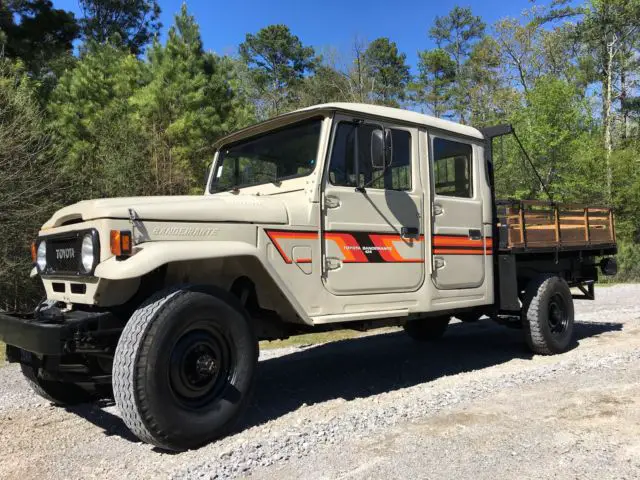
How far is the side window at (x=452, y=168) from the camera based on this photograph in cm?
540

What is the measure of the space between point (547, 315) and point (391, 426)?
3216 millimetres

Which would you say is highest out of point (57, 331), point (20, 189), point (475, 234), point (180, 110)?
point (180, 110)

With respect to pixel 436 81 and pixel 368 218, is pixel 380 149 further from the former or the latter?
pixel 436 81

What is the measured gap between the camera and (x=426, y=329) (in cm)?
736

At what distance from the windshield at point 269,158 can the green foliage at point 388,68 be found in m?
29.6

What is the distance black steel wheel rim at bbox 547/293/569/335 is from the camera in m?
6.47

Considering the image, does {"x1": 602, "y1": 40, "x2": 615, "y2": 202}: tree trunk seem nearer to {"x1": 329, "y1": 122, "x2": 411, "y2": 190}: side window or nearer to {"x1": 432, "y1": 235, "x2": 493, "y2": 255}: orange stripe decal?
{"x1": 432, "y1": 235, "x2": 493, "y2": 255}: orange stripe decal

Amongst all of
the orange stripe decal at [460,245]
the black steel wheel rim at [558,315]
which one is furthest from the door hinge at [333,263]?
the black steel wheel rim at [558,315]

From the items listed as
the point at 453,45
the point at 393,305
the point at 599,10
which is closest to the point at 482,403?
the point at 393,305

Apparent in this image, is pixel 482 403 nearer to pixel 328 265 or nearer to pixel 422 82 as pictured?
pixel 328 265

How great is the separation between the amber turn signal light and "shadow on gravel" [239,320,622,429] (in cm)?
156

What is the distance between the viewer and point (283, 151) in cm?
475

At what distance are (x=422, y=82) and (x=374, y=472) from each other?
35.4 m

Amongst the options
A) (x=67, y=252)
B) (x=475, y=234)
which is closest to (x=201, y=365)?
(x=67, y=252)
